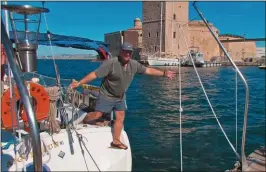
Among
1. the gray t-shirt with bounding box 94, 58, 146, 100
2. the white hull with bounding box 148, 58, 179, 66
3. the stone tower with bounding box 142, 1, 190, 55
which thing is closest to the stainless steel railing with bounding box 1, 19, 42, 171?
the gray t-shirt with bounding box 94, 58, 146, 100

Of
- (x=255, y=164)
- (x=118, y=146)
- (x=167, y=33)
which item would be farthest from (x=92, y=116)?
(x=167, y=33)

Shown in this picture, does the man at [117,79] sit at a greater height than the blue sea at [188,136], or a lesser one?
greater

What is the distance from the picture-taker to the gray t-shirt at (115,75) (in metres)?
4.52

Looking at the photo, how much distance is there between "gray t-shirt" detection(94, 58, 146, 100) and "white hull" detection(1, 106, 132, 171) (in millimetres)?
681

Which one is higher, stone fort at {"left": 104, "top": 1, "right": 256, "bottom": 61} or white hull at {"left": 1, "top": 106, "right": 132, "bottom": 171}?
stone fort at {"left": 104, "top": 1, "right": 256, "bottom": 61}

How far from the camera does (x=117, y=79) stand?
462 cm

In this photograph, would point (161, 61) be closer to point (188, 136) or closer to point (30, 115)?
point (188, 136)

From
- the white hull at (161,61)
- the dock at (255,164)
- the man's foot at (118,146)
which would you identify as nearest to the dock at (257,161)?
the dock at (255,164)

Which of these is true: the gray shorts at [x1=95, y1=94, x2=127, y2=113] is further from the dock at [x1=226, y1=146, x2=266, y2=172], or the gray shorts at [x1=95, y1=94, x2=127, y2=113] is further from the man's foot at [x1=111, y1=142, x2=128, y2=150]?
the dock at [x1=226, y1=146, x2=266, y2=172]

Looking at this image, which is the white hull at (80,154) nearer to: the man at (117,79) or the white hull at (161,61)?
the man at (117,79)

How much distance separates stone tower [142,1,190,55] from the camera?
65.4 meters

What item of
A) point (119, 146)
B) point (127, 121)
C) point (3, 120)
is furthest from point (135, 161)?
point (127, 121)

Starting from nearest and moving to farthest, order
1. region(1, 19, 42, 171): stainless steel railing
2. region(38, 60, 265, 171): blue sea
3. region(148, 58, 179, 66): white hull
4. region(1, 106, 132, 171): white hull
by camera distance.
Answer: region(1, 19, 42, 171): stainless steel railing → region(1, 106, 132, 171): white hull → region(38, 60, 265, 171): blue sea → region(148, 58, 179, 66): white hull

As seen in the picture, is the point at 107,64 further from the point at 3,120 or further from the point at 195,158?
the point at 195,158
